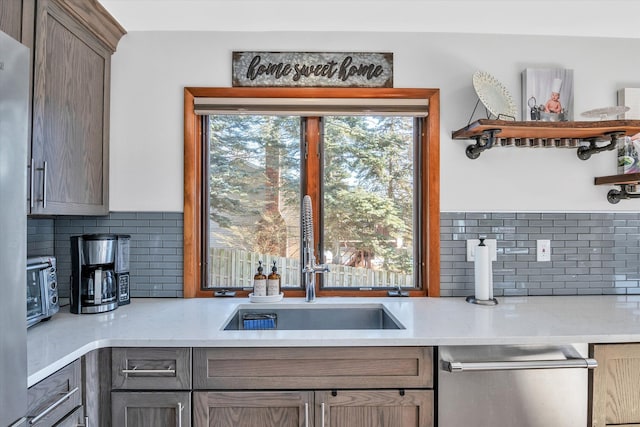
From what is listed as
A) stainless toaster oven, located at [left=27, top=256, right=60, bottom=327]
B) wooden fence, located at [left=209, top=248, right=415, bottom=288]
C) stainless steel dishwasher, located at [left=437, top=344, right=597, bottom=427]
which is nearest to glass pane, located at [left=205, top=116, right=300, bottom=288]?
wooden fence, located at [left=209, top=248, right=415, bottom=288]

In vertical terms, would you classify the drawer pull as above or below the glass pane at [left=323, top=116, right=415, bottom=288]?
below

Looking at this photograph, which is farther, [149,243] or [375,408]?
[149,243]

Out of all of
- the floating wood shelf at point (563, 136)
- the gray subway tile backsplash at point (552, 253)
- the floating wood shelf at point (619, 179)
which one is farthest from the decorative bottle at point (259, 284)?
the floating wood shelf at point (619, 179)

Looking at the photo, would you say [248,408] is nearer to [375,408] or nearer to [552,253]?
[375,408]

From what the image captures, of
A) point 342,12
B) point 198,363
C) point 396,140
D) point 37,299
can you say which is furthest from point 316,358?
point 342,12

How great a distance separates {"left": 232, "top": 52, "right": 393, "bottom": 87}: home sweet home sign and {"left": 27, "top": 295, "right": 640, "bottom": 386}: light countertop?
1160 millimetres

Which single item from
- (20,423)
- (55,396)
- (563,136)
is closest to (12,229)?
(20,423)

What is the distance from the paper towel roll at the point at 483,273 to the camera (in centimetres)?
199

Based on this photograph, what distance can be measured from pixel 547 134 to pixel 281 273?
154 cm

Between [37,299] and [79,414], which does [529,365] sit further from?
[37,299]

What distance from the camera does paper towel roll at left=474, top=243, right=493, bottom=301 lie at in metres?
1.99

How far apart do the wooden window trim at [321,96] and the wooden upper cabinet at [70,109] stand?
414mm

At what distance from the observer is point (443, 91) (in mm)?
2158

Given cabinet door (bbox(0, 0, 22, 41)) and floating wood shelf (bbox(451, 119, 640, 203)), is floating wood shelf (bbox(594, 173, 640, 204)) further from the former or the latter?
cabinet door (bbox(0, 0, 22, 41))
